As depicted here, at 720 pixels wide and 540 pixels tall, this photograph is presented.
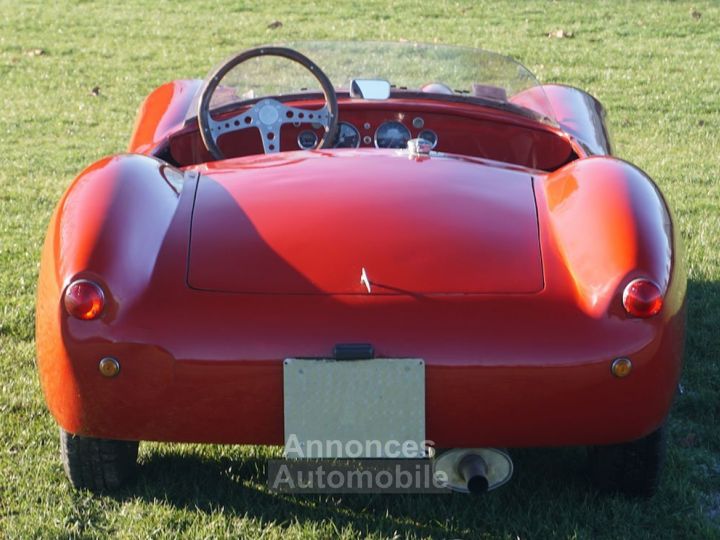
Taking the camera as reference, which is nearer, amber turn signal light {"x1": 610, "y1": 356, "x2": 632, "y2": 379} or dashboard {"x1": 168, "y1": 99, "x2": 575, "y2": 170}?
amber turn signal light {"x1": 610, "y1": 356, "x2": 632, "y2": 379}

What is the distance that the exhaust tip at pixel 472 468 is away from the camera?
3354mm

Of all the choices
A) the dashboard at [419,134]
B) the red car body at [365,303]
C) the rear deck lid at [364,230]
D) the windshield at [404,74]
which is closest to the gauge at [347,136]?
the dashboard at [419,134]

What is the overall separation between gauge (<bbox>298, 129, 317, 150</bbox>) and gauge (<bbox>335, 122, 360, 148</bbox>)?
0.09 meters

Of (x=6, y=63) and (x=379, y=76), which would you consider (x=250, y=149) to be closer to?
(x=379, y=76)

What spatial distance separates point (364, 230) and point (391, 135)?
1.21 m

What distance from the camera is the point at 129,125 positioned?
9.40m

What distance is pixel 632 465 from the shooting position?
141 inches

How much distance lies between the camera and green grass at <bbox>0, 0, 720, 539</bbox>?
350 cm

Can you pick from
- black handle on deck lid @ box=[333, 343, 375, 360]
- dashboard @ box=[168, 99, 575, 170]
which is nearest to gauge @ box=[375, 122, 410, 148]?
dashboard @ box=[168, 99, 575, 170]

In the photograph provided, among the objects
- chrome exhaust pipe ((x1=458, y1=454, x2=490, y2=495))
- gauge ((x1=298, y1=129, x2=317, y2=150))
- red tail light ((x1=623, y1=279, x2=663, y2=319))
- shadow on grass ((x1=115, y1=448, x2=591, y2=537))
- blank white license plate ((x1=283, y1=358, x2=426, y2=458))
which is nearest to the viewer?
blank white license plate ((x1=283, y1=358, x2=426, y2=458))

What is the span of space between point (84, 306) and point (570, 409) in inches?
52.1

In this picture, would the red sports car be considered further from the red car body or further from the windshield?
the windshield

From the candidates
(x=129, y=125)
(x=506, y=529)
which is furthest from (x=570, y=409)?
(x=129, y=125)

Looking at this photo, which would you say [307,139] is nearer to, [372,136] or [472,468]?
[372,136]
